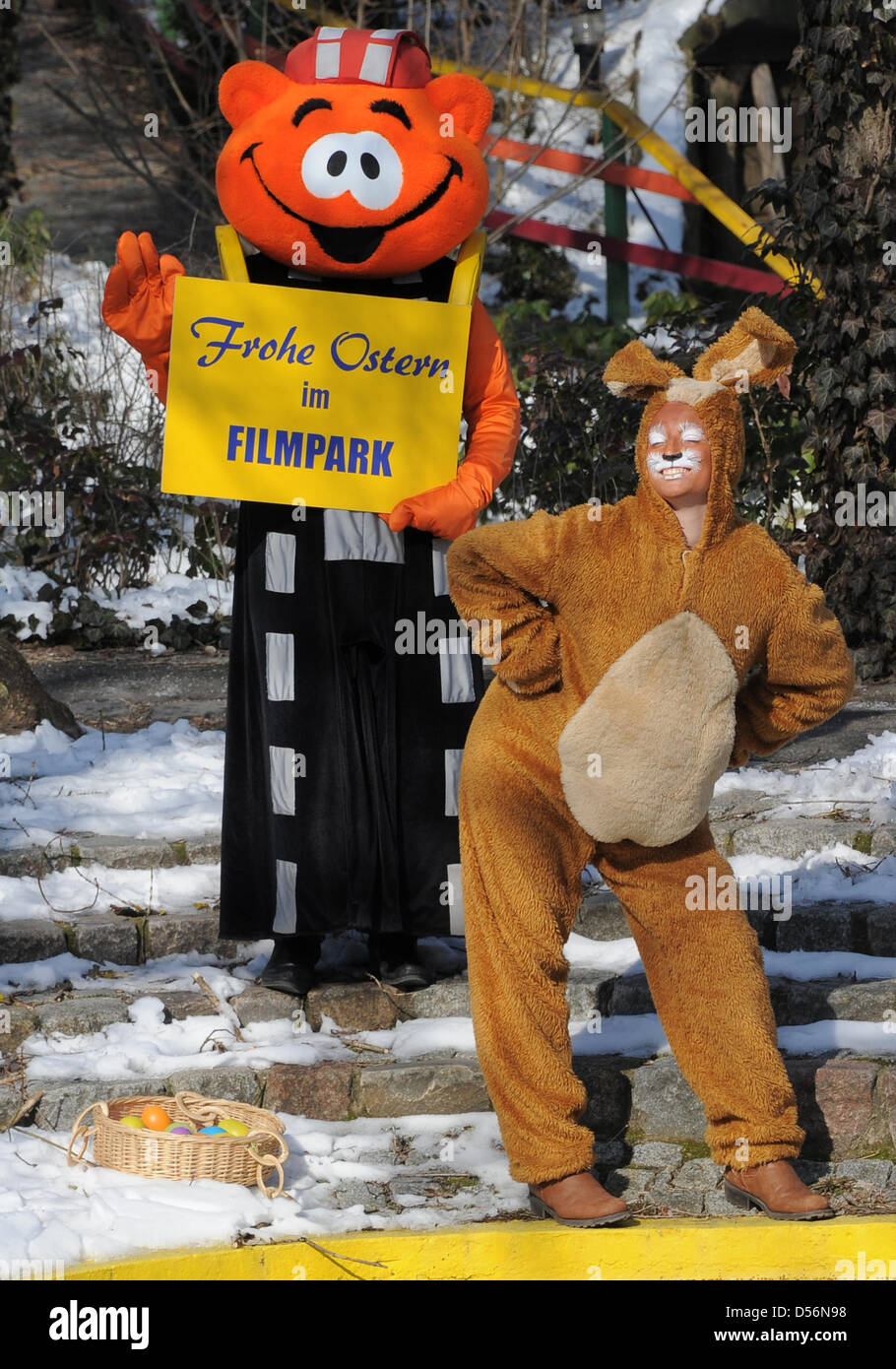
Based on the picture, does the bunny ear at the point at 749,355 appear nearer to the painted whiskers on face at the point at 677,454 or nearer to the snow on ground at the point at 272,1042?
the painted whiskers on face at the point at 677,454

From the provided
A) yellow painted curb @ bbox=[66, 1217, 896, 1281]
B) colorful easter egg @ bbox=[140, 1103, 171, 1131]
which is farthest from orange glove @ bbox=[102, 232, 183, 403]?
yellow painted curb @ bbox=[66, 1217, 896, 1281]

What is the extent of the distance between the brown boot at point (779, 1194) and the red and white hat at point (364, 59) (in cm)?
260

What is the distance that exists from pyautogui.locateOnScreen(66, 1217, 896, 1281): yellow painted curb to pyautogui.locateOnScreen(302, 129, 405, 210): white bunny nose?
90.4 inches

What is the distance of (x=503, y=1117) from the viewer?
128 inches

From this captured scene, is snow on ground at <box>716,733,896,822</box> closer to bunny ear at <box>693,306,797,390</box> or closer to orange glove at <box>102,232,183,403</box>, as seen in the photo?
bunny ear at <box>693,306,797,390</box>

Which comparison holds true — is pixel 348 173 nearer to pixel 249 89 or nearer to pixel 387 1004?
pixel 249 89

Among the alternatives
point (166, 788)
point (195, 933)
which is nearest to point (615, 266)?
point (166, 788)

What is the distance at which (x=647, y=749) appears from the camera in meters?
3.14

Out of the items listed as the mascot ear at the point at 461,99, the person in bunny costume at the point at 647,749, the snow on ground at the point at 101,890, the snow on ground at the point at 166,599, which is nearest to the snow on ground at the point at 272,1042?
the snow on ground at the point at 101,890

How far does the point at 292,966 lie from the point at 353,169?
6.33 feet

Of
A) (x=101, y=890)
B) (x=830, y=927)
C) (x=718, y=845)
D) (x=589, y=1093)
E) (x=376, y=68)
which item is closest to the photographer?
(x=589, y=1093)

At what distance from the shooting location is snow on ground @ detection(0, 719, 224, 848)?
5.08 m
